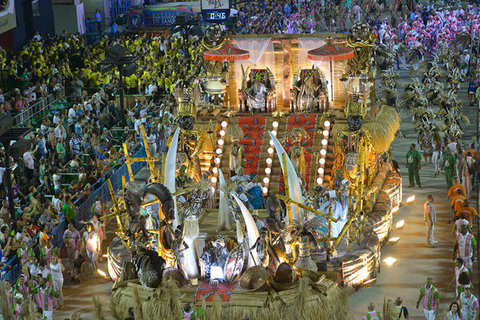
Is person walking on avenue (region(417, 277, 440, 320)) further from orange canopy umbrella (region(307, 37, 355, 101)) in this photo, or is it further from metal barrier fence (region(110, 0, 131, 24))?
metal barrier fence (region(110, 0, 131, 24))

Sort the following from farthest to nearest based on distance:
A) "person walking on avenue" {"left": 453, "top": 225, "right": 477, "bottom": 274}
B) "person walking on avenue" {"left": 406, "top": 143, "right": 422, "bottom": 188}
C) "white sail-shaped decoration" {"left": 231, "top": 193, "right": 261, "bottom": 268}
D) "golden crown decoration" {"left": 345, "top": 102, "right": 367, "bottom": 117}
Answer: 1. "person walking on avenue" {"left": 406, "top": 143, "right": 422, "bottom": 188}
2. "golden crown decoration" {"left": 345, "top": 102, "right": 367, "bottom": 117}
3. "person walking on avenue" {"left": 453, "top": 225, "right": 477, "bottom": 274}
4. "white sail-shaped decoration" {"left": 231, "top": 193, "right": 261, "bottom": 268}

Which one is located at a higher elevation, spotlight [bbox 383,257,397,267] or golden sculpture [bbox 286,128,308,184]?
golden sculpture [bbox 286,128,308,184]

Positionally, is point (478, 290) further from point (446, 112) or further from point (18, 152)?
point (446, 112)

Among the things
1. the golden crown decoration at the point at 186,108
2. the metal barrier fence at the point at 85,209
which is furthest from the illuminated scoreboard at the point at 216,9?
the golden crown decoration at the point at 186,108

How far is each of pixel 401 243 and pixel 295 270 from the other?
447 cm

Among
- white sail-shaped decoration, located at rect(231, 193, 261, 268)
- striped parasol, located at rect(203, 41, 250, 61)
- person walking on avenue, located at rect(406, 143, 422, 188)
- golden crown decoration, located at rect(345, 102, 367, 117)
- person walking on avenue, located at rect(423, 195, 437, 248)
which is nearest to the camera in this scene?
white sail-shaped decoration, located at rect(231, 193, 261, 268)

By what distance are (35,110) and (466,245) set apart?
14.4m

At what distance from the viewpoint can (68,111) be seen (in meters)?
28.3

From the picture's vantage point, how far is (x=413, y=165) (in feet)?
79.4

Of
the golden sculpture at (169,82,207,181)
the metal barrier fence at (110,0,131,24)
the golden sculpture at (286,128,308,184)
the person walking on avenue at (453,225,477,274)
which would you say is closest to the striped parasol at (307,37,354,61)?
the golden sculpture at (286,128,308,184)

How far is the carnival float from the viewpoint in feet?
54.7

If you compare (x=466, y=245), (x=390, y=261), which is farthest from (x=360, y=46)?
(x=466, y=245)

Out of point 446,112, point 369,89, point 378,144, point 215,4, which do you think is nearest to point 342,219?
point 378,144

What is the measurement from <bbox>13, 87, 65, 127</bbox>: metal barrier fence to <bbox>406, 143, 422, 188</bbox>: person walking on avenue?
1068 centimetres
